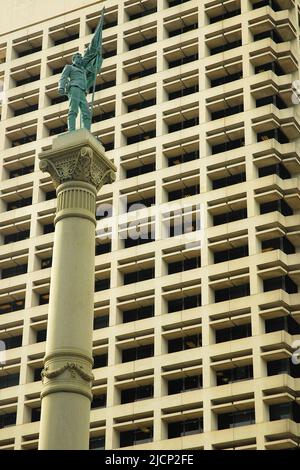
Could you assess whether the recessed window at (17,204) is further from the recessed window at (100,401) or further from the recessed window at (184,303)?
the recessed window at (100,401)

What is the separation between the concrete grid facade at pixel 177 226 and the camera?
274 ft

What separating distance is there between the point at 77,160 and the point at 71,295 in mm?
6086

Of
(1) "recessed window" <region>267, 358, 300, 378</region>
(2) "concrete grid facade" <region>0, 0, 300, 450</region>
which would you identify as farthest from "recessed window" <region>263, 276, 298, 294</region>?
(1) "recessed window" <region>267, 358, 300, 378</region>

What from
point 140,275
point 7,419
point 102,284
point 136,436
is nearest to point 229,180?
point 140,275

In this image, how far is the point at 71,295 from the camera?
42344mm

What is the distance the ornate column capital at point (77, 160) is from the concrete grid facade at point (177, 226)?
122 ft

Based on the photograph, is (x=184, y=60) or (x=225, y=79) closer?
(x=225, y=79)

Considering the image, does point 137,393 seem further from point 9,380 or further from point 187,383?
point 9,380

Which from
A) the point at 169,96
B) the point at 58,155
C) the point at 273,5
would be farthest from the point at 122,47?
the point at 58,155

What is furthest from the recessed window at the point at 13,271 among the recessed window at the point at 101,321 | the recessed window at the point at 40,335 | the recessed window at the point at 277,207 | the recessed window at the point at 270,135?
the recessed window at the point at 270,135

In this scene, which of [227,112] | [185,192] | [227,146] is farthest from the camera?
[227,112]

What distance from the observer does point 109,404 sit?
283ft

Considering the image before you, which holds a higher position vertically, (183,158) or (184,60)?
(184,60)

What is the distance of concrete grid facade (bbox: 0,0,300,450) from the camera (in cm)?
8338
